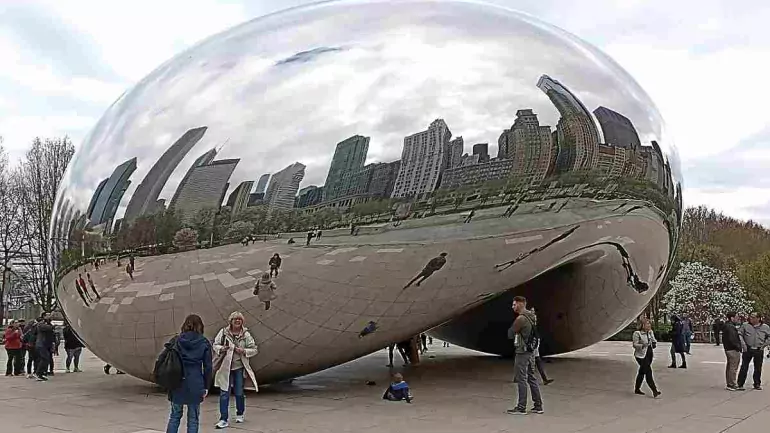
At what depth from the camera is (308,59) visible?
9.46m

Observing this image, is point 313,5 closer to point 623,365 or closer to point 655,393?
point 655,393

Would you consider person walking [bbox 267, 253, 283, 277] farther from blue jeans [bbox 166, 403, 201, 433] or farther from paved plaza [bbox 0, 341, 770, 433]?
blue jeans [bbox 166, 403, 201, 433]

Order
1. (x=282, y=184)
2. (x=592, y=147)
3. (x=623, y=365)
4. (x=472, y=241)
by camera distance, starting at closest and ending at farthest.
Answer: (x=282, y=184) → (x=472, y=241) → (x=592, y=147) → (x=623, y=365)

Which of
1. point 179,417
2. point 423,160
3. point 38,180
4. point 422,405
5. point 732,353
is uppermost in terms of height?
point 38,180

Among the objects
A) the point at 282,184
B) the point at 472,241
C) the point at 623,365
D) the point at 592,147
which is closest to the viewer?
the point at 282,184

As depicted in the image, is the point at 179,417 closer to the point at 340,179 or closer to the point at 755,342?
the point at 340,179

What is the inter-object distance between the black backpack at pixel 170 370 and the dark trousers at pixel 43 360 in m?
8.75

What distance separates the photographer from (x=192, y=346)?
256 inches

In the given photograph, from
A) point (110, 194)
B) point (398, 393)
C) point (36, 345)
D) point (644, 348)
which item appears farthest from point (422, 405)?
point (36, 345)

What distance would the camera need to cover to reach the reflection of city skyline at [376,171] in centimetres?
897

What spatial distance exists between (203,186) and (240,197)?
48 centimetres

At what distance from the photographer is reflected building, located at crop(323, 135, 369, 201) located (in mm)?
8961

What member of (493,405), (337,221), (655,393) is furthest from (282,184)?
(655,393)

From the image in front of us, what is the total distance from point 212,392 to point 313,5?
5534 mm
